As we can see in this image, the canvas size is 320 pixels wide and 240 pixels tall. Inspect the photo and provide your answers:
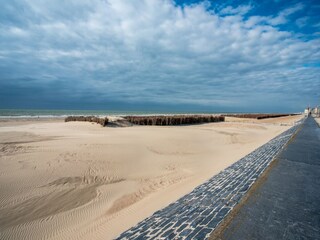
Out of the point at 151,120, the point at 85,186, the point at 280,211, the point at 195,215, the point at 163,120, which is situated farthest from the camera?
the point at 163,120

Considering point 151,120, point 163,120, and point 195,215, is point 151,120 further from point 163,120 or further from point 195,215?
point 195,215

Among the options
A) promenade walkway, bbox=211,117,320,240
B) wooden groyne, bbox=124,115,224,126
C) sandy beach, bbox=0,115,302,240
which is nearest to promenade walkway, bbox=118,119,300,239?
promenade walkway, bbox=211,117,320,240

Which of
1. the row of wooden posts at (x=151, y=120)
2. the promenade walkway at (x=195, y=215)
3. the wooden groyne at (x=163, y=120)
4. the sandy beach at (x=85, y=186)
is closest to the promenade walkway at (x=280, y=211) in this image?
the promenade walkway at (x=195, y=215)

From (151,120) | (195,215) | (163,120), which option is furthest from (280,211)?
(163,120)

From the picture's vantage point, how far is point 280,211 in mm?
3049

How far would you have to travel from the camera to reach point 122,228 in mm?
3945

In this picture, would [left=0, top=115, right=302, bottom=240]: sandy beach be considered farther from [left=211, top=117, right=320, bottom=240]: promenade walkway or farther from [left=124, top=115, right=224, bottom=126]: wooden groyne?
[left=124, top=115, right=224, bottom=126]: wooden groyne

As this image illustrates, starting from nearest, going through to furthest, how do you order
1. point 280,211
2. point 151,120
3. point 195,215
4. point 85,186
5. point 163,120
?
point 280,211, point 195,215, point 85,186, point 151,120, point 163,120

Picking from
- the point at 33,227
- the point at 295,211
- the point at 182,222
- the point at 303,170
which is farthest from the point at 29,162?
the point at 303,170

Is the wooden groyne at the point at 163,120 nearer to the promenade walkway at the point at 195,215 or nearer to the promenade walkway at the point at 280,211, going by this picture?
the promenade walkway at the point at 195,215

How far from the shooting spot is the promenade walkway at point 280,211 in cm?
252

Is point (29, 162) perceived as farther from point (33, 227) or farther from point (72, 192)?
point (33, 227)

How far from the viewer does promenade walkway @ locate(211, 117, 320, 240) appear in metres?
2.52

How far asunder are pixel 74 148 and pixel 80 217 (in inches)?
221
